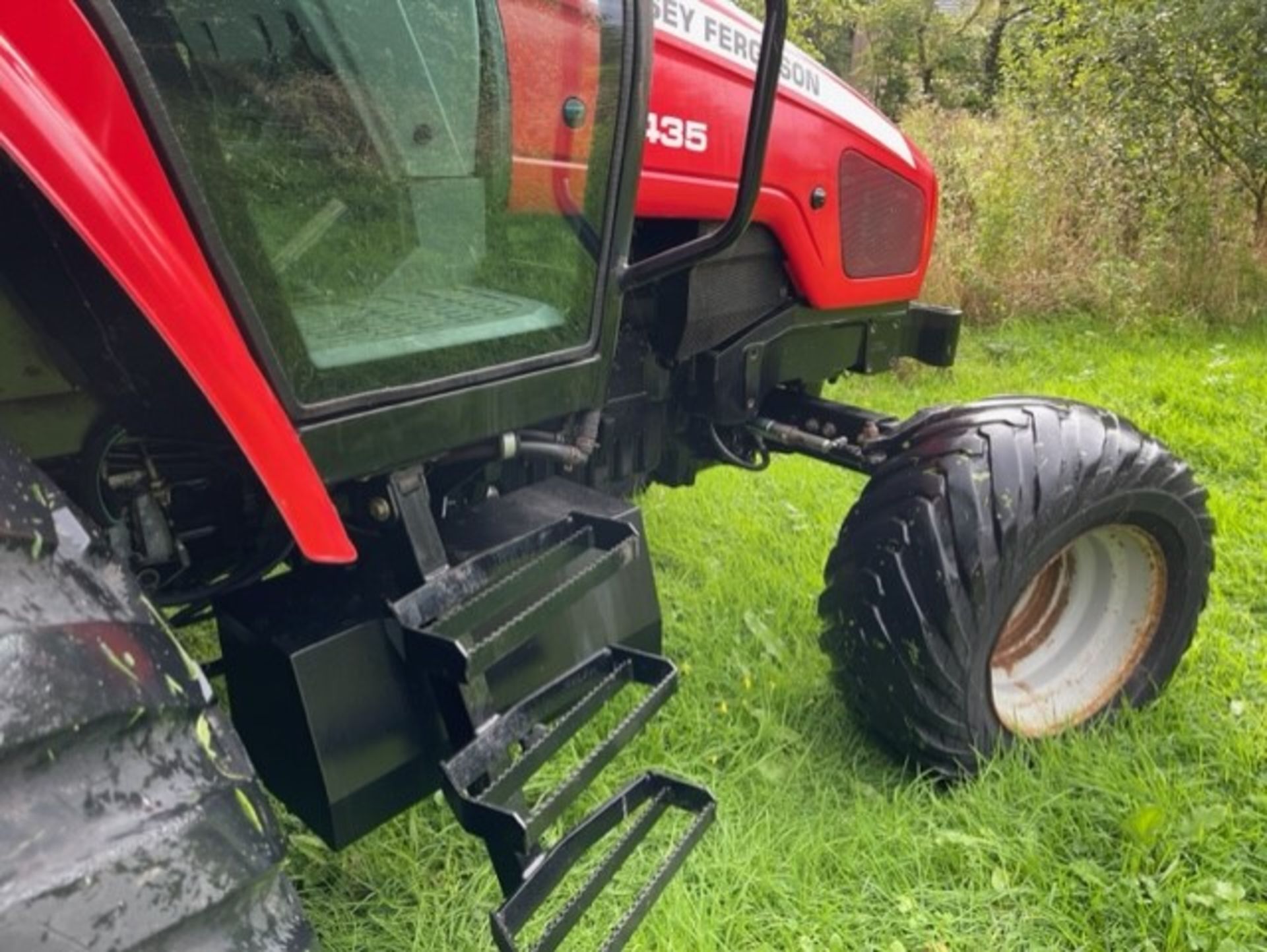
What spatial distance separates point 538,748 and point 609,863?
18 cm

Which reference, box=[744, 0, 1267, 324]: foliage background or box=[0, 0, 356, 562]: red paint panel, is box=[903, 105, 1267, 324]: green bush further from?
box=[0, 0, 356, 562]: red paint panel

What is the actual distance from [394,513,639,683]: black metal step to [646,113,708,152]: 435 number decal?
2.20 ft

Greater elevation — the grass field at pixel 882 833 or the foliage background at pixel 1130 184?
the foliage background at pixel 1130 184

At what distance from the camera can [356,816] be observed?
1401 mm

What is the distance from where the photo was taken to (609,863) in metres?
1.42

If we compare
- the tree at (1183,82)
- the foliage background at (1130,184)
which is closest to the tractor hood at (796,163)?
the foliage background at (1130,184)

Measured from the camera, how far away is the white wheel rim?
2158mm

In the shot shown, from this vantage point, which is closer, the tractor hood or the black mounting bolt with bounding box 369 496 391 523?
the black mounting bolt with bounding box 369 496 391 523

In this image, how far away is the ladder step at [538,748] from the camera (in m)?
1.31

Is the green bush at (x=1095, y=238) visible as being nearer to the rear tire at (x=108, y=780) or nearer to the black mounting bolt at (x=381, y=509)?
the black mounting bolt at (x=381, y=509)

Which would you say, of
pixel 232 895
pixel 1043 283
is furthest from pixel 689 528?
pixel 1043 283

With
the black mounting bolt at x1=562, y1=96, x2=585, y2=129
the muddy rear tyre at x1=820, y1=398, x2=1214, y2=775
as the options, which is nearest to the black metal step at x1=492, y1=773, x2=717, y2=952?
the muddy rear tyre at x1=820, y1=398, x2=1214, y2=775

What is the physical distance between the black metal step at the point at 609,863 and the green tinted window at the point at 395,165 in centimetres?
64

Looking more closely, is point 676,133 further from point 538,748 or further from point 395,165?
point 538,748
